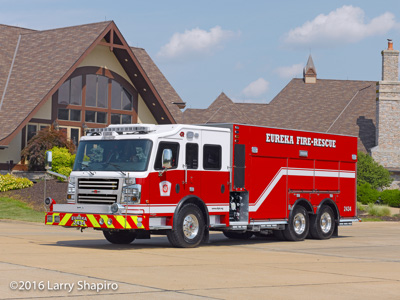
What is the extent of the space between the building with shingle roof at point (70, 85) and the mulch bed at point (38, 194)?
2329 millimetres

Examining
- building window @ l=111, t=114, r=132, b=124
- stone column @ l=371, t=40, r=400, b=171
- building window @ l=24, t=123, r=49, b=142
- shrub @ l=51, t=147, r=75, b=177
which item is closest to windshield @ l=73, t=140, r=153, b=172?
shrub @ l=51, t=147, r=75, b=177

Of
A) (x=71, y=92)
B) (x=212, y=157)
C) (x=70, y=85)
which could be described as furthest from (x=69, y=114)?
(x=212, y=157)

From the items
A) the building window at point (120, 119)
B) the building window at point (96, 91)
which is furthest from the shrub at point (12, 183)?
the building window at point (120, 119)

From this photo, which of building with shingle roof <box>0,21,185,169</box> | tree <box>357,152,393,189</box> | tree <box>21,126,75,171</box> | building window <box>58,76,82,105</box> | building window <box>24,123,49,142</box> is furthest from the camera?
tree <box>357,152,393,189</box>

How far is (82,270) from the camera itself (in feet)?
40.7

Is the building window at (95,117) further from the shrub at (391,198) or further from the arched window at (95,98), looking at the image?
the shrub at (391,198)

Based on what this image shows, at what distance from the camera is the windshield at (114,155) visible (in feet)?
56.2

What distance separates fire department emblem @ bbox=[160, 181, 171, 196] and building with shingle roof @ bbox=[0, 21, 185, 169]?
18901 millimetres

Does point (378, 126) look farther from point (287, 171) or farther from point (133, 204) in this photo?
point (133, 204)

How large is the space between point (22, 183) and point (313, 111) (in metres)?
31.3

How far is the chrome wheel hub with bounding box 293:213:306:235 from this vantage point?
21.1m

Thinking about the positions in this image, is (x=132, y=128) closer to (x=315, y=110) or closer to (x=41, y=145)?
(x=41, y=145)

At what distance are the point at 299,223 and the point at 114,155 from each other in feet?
21.5

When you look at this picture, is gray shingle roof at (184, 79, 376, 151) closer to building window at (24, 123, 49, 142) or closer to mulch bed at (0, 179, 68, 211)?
building window at (24, 123, 49, 142)
